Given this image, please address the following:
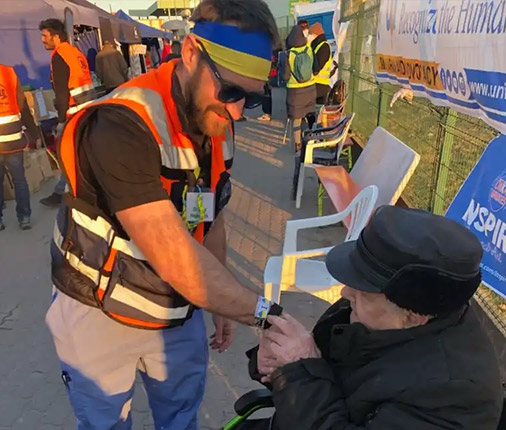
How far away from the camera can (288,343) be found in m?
A: 1.45

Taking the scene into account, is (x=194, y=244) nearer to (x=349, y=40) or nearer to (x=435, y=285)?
(x=435, y=285)

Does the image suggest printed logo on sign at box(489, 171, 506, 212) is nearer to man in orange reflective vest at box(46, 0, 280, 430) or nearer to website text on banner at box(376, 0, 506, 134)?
website text on banner at box(376, 0, 506, 134)

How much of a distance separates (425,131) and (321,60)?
12.6 ft

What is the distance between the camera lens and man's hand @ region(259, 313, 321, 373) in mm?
1416

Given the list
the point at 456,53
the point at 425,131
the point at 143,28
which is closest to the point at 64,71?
the point at 425,131

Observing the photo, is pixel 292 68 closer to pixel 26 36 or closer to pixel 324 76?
pixel 324 76

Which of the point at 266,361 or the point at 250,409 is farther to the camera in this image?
the point at 250,409

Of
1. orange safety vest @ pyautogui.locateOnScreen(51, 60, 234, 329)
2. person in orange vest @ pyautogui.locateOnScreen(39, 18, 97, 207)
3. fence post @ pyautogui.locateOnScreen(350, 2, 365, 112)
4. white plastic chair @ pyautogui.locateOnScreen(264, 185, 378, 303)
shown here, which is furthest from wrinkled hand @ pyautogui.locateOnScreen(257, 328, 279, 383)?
fence post @ pyautogui.locateOnScreen(350, 2, 365, 112)

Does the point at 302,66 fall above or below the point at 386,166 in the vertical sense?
above

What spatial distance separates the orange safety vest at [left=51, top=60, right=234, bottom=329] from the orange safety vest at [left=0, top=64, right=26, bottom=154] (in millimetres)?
3846

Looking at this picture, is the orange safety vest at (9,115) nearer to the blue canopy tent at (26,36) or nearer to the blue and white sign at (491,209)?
the blue canopy tent at (26,36)

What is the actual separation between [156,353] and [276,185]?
5.21 meters

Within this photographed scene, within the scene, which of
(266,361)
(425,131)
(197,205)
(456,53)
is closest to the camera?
(266,361)

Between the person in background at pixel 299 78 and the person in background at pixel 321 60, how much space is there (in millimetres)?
262
